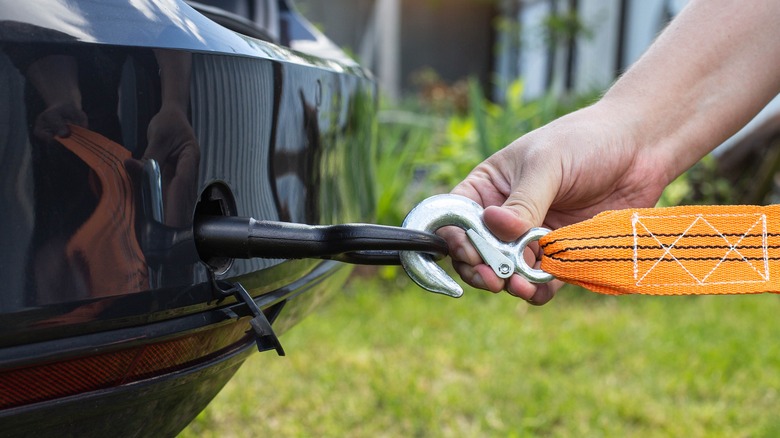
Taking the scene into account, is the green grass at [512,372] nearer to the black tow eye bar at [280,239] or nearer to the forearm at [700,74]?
the forearm at [700,74]

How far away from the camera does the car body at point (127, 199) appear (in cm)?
77

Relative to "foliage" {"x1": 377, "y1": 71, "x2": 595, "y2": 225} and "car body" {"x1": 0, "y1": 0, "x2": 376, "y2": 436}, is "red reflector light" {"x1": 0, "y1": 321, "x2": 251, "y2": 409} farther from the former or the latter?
"foliage" {"x1": 377, "y1": 71, "x2": 595, "y2": 225}

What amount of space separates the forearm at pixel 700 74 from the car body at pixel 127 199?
24.7 inches

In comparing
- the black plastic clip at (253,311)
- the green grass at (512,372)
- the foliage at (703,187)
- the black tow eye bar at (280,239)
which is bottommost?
the foliage at (703,187)

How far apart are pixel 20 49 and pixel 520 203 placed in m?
0.66

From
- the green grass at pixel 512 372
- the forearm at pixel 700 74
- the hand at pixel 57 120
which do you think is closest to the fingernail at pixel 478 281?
the forearm at pixel 700 74

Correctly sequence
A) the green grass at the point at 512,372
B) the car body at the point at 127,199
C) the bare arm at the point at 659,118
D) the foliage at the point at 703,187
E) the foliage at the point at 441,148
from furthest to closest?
the foliage at the point at 703,187, the foliage at the point at 441,148, the green grass at the point at 512,372, the bare arm at the point at 659,118, the car body at the point at 127,199

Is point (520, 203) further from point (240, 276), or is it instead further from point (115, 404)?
point (115, 404)

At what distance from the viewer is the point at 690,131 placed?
4.60 ft

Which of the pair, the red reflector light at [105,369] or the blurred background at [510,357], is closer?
the red reflector light at [105,369]

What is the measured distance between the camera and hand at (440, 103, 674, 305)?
1120mm

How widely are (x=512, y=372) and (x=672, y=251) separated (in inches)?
72.3

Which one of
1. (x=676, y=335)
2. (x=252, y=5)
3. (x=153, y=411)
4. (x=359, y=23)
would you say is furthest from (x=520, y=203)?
(x=359, y=23)

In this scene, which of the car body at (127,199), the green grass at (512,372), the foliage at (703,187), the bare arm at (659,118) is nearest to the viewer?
the car body at (127,199)
